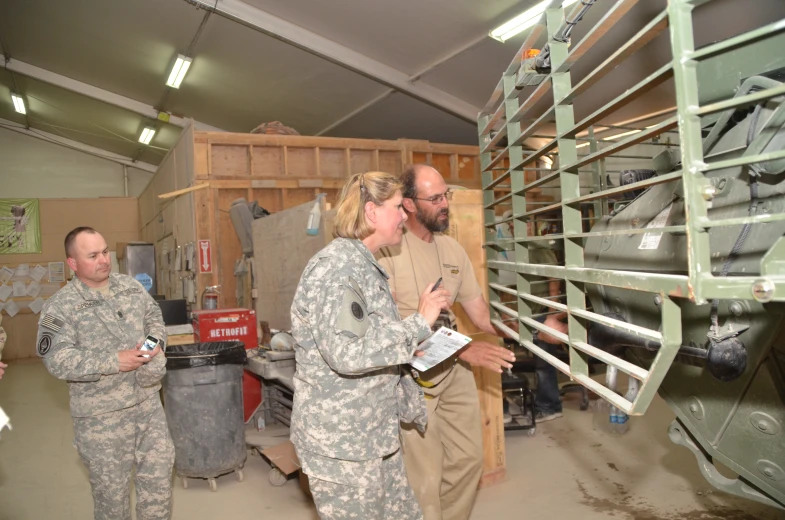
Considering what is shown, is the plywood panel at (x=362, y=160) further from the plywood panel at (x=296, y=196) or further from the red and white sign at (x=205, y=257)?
the red and white sign at (x=205, y=257)

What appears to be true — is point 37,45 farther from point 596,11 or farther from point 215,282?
point 596,11

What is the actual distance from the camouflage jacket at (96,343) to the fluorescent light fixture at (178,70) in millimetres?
6665

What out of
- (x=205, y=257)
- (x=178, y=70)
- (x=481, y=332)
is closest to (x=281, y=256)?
(x=205, y=257)

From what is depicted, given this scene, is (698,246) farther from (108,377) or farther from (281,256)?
(281,256)

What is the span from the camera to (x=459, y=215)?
12.7 ft

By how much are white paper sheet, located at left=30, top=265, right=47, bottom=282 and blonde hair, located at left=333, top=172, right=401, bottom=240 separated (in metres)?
12.4

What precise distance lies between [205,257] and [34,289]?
7.36 m

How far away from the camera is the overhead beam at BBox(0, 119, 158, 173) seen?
45.3 ft

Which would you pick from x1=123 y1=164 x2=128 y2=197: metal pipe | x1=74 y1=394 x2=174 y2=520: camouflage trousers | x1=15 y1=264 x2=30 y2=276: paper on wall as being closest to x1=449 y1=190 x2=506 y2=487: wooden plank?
x1=74 y1=394 x2=174 y2=520: camouflage trousers

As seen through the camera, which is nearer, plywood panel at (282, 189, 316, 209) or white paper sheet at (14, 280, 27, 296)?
plywood panel at (282, 189, 316, 209)

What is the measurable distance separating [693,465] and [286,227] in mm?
3846

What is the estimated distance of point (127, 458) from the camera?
10.0 ft

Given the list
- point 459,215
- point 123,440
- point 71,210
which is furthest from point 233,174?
point 71,210

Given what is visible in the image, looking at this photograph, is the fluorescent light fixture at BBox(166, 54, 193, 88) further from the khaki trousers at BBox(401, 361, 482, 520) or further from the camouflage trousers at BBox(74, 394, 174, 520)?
the khaki trousers at BBox(401, 361, 482, 520)
